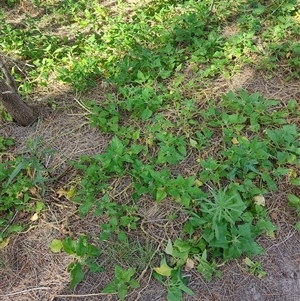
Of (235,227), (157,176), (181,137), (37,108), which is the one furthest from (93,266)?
(37,108)

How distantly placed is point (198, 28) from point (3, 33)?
169cm

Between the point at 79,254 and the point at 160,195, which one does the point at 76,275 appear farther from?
the point at 160,195

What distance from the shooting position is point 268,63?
2.82 m

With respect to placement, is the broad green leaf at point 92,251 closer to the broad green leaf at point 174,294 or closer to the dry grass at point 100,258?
the dry grass at point 100,258

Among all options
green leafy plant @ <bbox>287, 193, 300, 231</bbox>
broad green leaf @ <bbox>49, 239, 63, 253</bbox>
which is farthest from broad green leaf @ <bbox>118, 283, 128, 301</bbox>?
green leafy plant @ <bbox>287, 193, 300, 231</bbox>

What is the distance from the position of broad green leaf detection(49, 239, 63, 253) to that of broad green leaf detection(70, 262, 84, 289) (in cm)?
16

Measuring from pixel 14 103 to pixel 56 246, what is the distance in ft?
3.49

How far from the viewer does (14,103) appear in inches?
98.5

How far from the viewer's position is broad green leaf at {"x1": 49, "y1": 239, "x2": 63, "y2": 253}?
79.9 inches

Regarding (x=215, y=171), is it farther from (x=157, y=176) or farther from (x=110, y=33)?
(x=110, y=33)

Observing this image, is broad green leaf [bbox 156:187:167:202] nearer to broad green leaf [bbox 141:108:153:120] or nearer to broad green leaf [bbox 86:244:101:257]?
broad green leaf [bbox 86:244:101:257]

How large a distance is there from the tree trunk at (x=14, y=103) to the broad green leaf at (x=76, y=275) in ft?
3.93

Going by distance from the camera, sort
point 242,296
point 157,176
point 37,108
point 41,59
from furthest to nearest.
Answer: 1. point 41,59
2. point 37,108
3. point 157,176
4. point 242,296

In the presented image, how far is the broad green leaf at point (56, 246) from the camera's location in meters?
2.03
